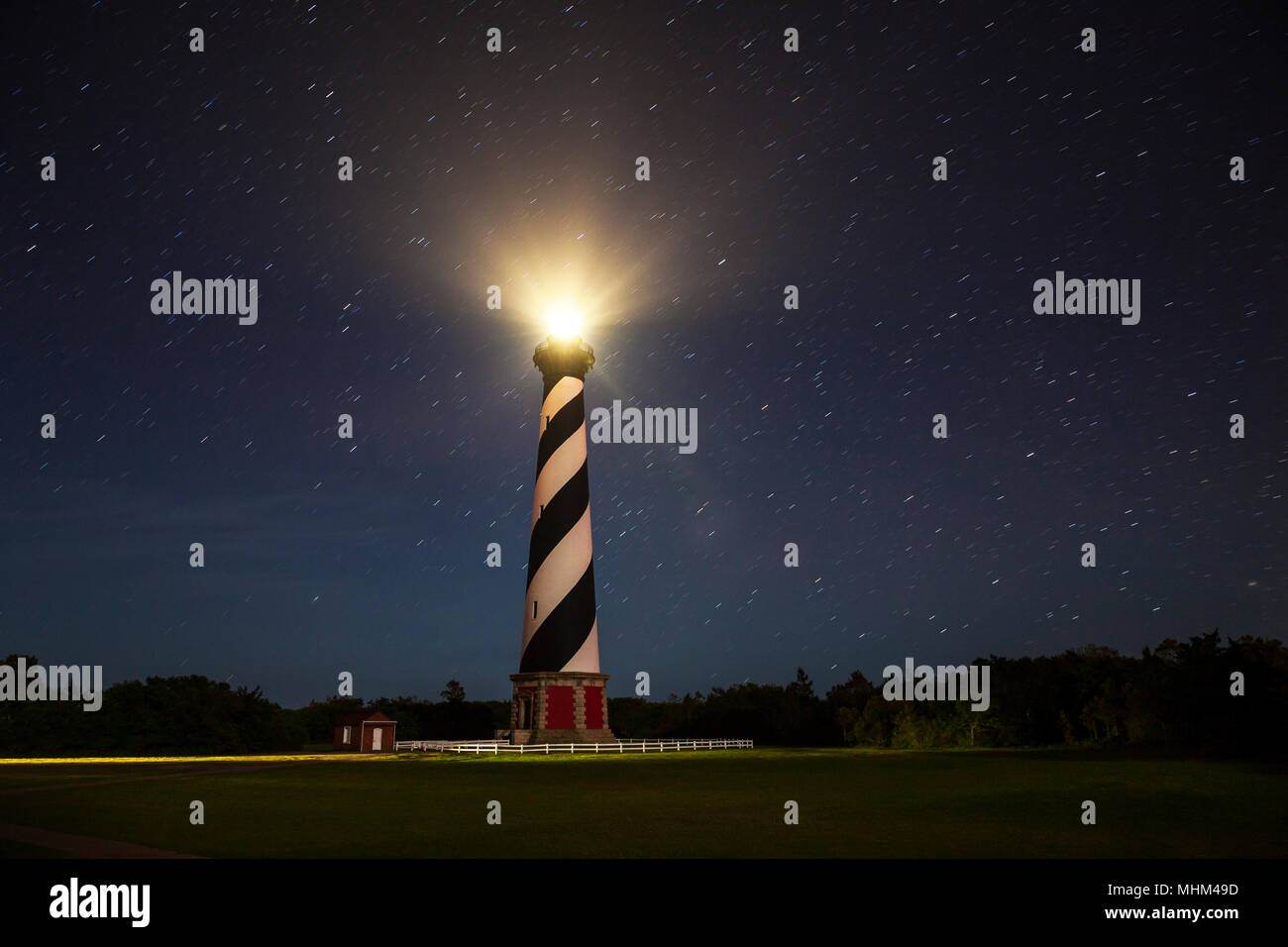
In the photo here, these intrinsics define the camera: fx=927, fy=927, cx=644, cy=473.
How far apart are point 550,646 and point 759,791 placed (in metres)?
28.2

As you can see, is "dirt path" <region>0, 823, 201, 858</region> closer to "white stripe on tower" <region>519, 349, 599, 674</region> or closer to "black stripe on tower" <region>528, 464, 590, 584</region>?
"white stripe on tower" <region>519, 349, 599, 674</region>

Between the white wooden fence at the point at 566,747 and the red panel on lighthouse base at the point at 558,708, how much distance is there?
1469mm

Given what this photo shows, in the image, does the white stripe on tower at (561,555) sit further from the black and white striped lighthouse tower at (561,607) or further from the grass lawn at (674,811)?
the grass lawn at (674,811)

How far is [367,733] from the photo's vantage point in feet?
178

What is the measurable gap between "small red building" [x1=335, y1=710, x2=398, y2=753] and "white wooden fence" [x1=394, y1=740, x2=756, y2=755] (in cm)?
127

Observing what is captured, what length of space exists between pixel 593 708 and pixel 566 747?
4218 millimetres

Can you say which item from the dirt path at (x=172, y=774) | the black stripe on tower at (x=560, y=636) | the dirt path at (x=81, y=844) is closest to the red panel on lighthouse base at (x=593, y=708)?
the black stripe on tower at (x=560, y=636)

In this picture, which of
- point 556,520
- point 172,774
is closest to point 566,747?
point 556,520

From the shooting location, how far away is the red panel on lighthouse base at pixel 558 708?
47.9 meters

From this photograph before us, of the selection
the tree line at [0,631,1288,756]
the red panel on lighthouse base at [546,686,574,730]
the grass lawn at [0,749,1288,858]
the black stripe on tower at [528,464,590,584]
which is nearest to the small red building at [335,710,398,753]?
the tree line at [0,631,1288,756]
